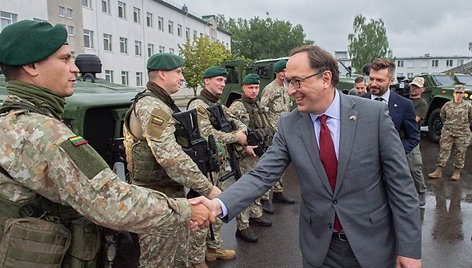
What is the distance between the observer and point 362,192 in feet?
6.23

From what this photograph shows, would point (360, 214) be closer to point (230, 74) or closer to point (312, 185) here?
point (312, 185)

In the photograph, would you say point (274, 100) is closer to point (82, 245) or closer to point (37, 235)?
point (82, 245)

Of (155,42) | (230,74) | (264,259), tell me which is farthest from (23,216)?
(155,42)

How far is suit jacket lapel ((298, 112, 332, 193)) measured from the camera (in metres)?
1.92

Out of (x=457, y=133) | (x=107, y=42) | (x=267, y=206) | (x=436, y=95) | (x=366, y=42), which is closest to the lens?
(x=267, y=206)

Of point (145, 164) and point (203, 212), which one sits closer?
point (203, 212)

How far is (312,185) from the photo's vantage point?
6.41 ft

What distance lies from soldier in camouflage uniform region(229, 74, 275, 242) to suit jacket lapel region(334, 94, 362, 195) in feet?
8.29

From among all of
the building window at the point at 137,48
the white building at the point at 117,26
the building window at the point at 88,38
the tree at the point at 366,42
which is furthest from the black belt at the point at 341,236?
the tree at the point at 366,42

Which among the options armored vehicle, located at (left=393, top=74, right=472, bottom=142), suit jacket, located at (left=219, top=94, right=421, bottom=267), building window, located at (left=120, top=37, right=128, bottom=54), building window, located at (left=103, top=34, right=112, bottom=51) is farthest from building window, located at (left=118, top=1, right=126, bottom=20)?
suit jacket, located at (left=219, top=94, right=421, bottom=267)

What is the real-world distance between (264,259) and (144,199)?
2.39 metres

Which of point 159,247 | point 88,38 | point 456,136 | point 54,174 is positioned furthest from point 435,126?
point 88,38

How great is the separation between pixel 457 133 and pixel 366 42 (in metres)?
49.7

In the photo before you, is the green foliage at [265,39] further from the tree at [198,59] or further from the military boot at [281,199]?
the military boot at [281,199]
